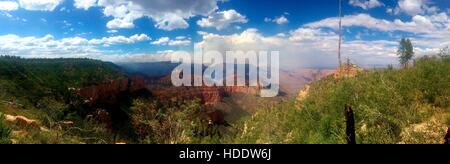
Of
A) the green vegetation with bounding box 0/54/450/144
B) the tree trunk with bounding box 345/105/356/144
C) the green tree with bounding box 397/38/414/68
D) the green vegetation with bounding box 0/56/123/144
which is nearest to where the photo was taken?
the tree trunk with bounding box 345/105/356/144

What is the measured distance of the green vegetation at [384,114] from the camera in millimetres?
17422

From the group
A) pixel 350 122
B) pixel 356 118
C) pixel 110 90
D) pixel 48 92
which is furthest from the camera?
pixel 110 90

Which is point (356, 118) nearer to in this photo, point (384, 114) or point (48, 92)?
point (384, 114)

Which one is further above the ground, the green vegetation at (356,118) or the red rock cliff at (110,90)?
the green vegetation at (356,118)

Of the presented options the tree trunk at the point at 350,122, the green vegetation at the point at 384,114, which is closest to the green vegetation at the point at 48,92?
the green vegetation at the point at 384,114

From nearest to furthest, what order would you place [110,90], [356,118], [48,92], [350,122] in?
[350,122], [356,118], [48,92], [110,90]

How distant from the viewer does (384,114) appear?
801 inches

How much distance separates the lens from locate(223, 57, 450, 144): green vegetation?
57.2 ft

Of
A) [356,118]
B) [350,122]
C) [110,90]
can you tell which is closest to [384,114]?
[356,118]

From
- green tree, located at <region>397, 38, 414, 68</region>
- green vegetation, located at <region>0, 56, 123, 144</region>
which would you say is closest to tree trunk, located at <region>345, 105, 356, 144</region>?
green vegetation, located at <region>0, 56, 123, 144</region>

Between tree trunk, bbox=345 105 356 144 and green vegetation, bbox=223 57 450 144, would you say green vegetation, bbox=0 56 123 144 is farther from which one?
tree trunk, bbox=345 105 356 144

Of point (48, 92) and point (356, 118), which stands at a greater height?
point (356, 118)

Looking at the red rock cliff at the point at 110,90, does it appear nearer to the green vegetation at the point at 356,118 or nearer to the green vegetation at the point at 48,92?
the green vegetation at the point at 48,92
